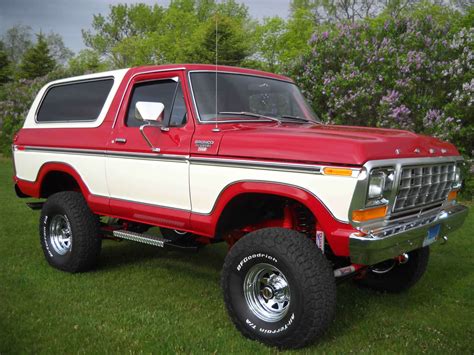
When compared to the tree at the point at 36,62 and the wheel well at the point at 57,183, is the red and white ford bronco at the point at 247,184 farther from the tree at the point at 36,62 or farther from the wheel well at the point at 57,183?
the tree at the point at 36,62

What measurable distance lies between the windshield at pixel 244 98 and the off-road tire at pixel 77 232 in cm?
184

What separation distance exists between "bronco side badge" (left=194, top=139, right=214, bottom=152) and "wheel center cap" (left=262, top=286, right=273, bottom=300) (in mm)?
1158

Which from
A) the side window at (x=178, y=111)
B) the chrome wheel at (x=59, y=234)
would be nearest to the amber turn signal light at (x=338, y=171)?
the side window at (x=178, y=111)

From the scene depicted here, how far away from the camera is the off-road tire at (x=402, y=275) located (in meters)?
4.73

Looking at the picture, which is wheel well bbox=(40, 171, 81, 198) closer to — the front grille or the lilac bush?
the front grille

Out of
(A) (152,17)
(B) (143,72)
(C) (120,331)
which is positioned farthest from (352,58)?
(A) (152,17)

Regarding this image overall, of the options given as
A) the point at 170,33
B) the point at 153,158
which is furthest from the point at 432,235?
the point at 170,33

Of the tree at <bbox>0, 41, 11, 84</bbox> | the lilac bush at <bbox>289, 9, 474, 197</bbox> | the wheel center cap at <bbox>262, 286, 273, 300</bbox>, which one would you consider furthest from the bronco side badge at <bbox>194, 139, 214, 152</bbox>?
the tree at <bbox>0, 41, 11, 84</bbox>

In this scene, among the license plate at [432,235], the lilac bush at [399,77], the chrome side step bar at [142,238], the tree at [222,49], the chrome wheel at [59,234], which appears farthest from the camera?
the tree at [222,49]

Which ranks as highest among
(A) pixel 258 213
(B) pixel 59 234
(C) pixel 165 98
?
(C) pixel 165 98

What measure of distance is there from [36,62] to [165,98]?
33048mm

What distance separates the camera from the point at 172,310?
4309 millimetres

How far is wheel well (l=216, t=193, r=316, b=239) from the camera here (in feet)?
12.9

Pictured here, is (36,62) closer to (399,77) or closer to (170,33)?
(170,33)
